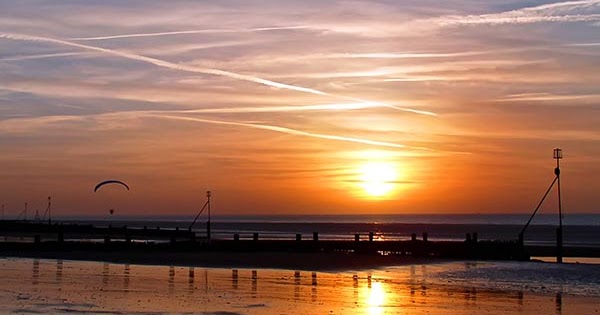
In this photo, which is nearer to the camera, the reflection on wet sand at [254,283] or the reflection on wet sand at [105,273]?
the reflection on wet sand at [254,283]

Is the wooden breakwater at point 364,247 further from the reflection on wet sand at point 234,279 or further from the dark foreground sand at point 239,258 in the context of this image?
the reflection on wet sand at point 234,279

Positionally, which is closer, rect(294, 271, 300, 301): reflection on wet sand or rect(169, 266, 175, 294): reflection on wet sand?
rect(294, 271, 300, 301): reflection on wet sand

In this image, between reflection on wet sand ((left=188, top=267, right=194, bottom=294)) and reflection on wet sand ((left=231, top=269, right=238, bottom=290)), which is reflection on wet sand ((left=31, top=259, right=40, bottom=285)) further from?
reflection on wet sand ((left=231, top=269, right=238, bottom=290))

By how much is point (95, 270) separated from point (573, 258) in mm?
30956

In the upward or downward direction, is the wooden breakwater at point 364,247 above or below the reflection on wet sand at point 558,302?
above

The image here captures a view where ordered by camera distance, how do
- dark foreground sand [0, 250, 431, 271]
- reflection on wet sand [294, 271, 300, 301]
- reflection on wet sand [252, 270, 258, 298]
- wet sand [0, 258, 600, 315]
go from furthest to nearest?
dark foreground sand [0, 250, 431, 271] < reflection on wet sand [252, 270, 258, 298] < reflection on wet sand [294, 271, 300, 301] < wet sand [0, 258, 600, 315]

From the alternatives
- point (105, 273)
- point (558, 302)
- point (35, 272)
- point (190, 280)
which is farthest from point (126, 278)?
point (558, 302)

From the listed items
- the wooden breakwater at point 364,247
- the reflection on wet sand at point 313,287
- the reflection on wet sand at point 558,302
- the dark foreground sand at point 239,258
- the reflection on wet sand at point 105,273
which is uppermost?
the wooden breakwater at point 364,247

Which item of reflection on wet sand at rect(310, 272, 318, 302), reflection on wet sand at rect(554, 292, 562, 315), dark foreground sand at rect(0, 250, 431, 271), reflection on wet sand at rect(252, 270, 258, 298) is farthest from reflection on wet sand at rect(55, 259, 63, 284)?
reflection on wet sand at rect(554, 292, 562, 315)

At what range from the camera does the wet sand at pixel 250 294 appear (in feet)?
84.8

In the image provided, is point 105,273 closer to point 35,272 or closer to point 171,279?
point 35,272

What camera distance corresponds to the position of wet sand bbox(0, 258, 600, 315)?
25844 mm

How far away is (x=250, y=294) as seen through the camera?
97.9 ft

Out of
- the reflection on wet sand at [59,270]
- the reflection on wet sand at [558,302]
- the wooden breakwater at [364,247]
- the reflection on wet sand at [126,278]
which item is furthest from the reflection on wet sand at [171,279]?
the wooden breakwater at [364,247]
